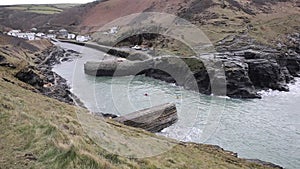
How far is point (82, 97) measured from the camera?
42.2 m

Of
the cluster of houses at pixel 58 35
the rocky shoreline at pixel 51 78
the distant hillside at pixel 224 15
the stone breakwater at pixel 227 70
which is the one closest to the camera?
the rocky shoreline at pixel 51 78

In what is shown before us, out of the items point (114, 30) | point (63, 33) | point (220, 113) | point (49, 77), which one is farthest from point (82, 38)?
point (220, 113)

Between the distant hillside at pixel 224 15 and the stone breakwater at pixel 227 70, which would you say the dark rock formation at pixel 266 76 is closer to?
the stone breakwater at pixel 227 70

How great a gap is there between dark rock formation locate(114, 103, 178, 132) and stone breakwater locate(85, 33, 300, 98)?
48.8ft

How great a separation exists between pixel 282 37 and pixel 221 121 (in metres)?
48.5

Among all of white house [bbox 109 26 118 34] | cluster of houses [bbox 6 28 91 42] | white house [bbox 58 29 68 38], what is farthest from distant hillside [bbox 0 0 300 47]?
white house [bbox 109 26 118 34]

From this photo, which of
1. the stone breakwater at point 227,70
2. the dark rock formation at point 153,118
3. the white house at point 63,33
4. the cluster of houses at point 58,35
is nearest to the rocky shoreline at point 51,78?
the dark rock formation at point 153,118

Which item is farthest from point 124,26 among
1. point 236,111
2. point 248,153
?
point 248,153

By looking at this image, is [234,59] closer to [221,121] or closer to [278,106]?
[278,106]

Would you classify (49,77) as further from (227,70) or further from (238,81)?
(238,81)

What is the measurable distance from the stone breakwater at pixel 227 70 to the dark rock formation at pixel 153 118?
1487 cm

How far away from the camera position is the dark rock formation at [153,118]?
93.0ft

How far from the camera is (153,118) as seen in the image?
98.9 ft

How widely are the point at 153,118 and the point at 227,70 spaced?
72.4 ft
